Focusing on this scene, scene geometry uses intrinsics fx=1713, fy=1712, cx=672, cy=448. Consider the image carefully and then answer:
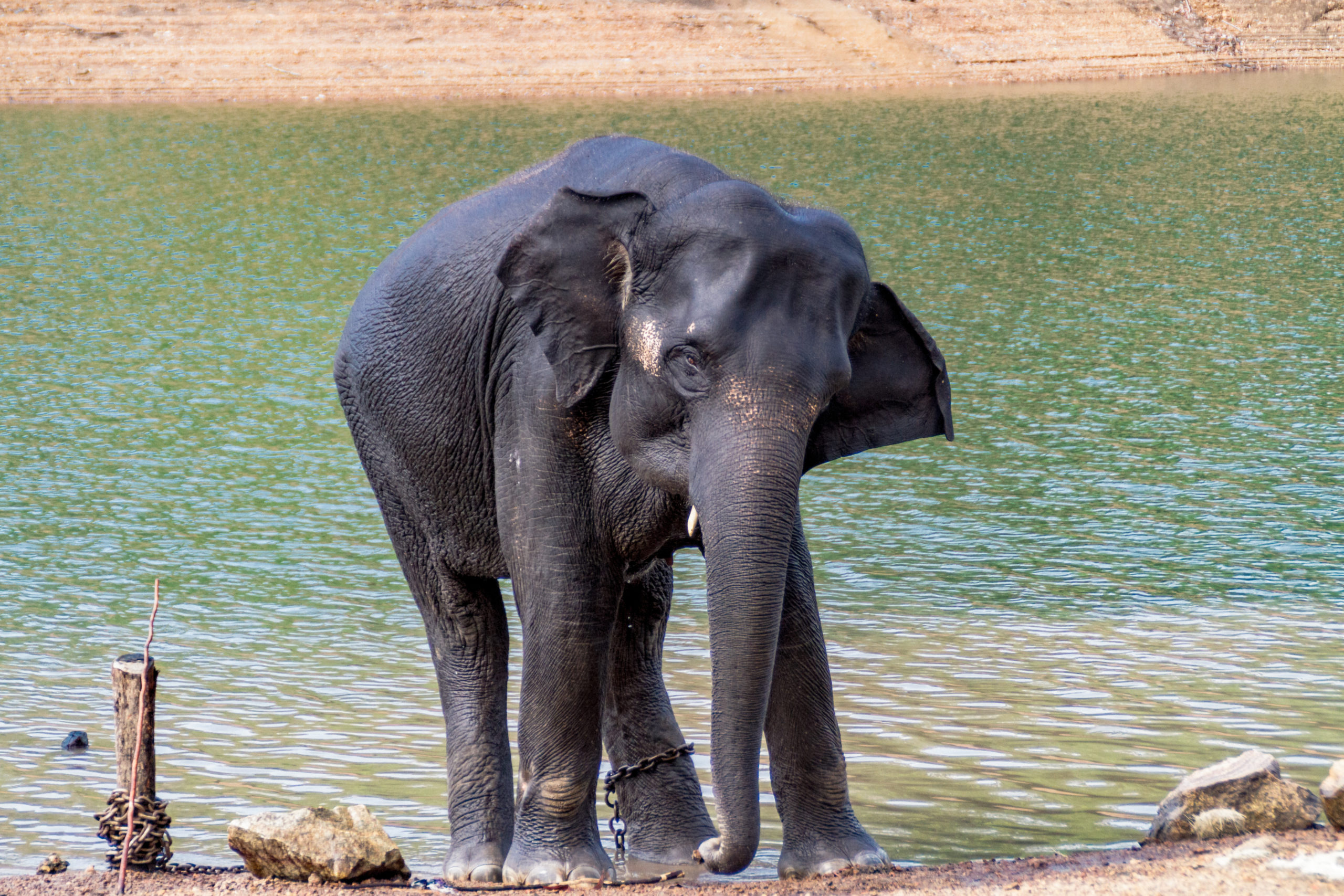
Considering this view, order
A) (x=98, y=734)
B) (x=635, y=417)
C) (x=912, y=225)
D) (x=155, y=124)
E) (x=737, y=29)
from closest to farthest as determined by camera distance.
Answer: (x=635, y=417) → (x=98, y=734) → (x=912, y=225) → (x=155, y=124) → (x=737, y=29)

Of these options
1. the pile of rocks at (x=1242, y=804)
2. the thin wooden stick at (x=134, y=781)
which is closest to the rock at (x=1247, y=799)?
the pile of rocks at (x=1242, y=804)

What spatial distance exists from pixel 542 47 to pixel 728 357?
2107 inches

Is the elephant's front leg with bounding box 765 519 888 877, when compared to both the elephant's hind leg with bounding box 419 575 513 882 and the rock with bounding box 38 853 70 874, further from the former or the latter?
the rock with bounding box 38 853 70 874

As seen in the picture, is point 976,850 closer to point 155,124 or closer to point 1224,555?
point 1224,555

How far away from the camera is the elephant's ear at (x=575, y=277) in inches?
212

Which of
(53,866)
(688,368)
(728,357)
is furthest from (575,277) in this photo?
(53,866)

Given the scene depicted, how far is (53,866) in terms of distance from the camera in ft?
21.7

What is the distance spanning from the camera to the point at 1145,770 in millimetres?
7883

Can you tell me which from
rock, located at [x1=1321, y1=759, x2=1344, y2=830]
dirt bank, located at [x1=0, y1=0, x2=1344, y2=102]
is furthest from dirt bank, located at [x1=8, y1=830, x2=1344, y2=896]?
dirt bank, located at [x1=0, y1=0, x2=1344, y2=102]

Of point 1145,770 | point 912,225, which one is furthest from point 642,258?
point 912,225

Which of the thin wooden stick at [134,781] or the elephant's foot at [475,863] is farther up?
the thin wooden stick at [134,781]

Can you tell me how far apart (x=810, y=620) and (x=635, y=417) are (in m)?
1.04

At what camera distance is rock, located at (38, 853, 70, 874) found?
21.7 feet

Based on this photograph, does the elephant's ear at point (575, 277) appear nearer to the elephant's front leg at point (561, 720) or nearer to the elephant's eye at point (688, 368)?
the elephant's eye at point (688, 368)
